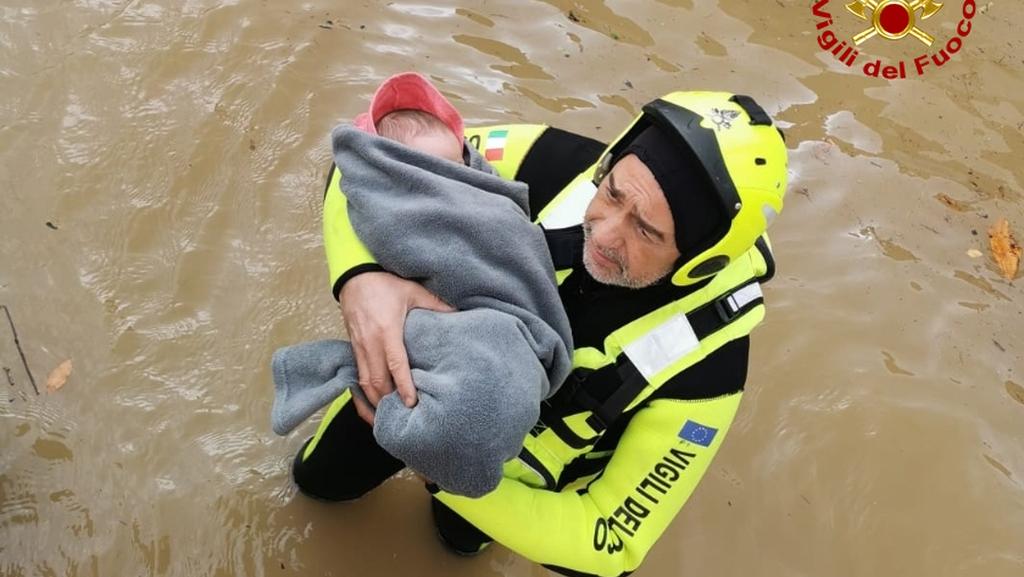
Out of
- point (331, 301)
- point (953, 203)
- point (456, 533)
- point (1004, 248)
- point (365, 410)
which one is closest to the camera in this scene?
point (365, 410)

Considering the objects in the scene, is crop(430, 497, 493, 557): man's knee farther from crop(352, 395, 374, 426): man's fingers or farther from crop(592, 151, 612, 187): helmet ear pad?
crop(592, 151, 612, 187): helmet ear pad

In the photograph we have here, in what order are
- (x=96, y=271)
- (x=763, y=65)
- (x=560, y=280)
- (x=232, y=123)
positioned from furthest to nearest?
(x=763, y=65), (x=232, y=123), (x=96, y=271), (x=560, y=280)

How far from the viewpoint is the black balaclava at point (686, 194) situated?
1.74m

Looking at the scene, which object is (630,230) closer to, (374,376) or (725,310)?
(725,310)

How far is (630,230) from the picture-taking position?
1.83 metres

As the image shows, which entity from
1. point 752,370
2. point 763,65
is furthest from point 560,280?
point 763,65

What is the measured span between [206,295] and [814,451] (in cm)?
251

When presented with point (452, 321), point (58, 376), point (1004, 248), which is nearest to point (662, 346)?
point (452, 321)

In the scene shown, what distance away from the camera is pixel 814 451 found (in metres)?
3.04

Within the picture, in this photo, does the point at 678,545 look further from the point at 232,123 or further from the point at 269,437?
the point at 232,123

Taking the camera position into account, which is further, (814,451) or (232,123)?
(232,123)

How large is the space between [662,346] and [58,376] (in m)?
2.13

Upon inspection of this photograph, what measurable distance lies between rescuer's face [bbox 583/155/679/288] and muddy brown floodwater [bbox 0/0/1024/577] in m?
1.33

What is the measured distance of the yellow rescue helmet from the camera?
1723 mm
